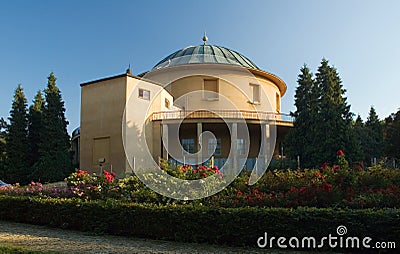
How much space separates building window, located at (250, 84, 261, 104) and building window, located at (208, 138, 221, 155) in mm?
4412

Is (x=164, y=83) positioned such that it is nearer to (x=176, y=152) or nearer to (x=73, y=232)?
(x=176, y=152)

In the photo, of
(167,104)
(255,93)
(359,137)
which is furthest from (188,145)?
(359,137)

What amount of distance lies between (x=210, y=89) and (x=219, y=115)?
138 inches

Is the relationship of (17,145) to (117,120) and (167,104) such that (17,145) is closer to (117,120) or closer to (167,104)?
(117,120)

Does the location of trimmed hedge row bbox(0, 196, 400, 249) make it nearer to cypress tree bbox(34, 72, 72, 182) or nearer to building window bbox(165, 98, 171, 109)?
building window bbox(165, 98, 171, 109)

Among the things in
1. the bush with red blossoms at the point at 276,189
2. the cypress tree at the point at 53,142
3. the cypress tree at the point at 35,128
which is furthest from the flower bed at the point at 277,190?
the cypress tree at the point at 35,128

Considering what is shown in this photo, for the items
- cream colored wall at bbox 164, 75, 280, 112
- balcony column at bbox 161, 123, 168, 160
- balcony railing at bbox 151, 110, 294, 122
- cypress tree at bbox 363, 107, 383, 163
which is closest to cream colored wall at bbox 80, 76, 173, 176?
balcony column at bbox 161, 123, 168, 160

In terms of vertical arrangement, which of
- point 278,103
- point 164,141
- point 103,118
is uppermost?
point 278,103

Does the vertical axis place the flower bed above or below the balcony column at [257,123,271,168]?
below

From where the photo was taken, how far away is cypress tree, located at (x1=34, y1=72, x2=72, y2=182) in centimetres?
2495

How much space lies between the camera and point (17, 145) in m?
28.0

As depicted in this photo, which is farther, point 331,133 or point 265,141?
point 265,141

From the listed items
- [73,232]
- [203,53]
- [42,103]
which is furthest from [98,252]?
[42,103]

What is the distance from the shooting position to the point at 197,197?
379 inches
